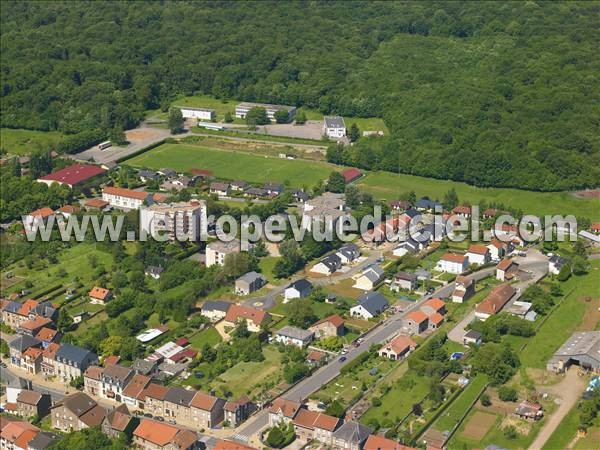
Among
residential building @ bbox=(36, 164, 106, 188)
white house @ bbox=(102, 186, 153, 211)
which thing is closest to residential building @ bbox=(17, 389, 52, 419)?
white house @ bbox=(102, 186, 153, 211)

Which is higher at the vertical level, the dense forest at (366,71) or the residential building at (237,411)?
the dense forest at (366,71)

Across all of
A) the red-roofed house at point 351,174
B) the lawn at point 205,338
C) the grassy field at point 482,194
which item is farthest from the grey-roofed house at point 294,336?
the red-roofed house at point 351,174

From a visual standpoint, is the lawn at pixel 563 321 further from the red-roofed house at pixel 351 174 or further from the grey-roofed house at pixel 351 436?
the red-roofed house at pixel 351 174

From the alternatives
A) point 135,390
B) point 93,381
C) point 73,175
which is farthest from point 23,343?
point 73,175

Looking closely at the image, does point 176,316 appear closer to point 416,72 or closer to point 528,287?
point 528,287

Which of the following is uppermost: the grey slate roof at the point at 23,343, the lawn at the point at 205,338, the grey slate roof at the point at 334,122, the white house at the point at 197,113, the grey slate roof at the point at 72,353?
the grey slate roof at the point at 334,122

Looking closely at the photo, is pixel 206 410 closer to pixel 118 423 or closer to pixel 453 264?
pixel 118 423

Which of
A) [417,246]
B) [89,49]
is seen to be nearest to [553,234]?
[417,246]
